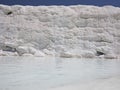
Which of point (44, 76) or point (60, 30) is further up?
Result: point (60, 30)

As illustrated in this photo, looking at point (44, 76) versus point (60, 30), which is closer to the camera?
point (44, 76)

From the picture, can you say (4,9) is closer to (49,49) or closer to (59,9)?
(59,9)

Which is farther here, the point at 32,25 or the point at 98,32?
the point at 32,25

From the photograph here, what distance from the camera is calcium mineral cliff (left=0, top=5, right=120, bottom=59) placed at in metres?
18.1

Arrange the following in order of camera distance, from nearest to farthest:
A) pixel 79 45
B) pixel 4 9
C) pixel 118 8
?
pixel 79 45, pixel 118 8, pixel 4 9

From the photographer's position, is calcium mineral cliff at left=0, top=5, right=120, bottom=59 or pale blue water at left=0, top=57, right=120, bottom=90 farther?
calcium mineral cliff at left=0, top=5, right=120, bottom=59

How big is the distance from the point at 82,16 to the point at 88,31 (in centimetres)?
179

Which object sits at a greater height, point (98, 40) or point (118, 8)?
point (118, 8)

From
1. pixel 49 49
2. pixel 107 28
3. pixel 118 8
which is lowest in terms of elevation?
pixel 49 49

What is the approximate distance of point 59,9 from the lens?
2198 centimetres

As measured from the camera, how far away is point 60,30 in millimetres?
20297

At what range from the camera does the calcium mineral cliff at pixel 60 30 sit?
711 inches

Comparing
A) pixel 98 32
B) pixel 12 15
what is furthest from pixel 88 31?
pixel 12 15

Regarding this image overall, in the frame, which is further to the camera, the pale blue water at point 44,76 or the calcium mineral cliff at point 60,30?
the calcium mineral cliff at point 60,30
